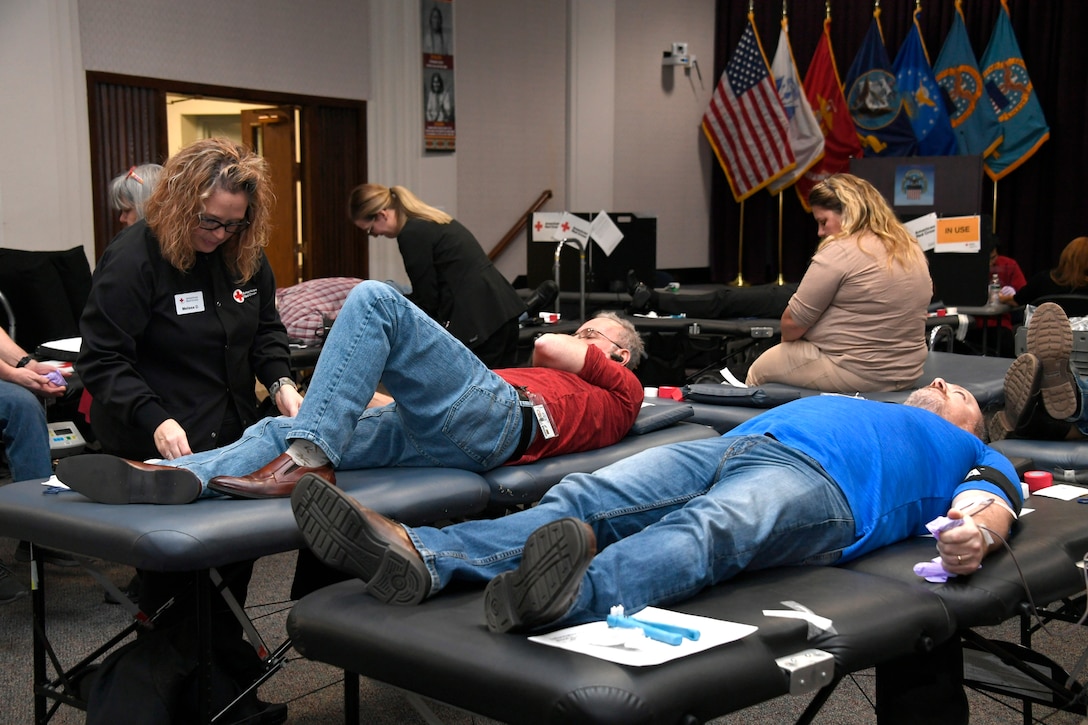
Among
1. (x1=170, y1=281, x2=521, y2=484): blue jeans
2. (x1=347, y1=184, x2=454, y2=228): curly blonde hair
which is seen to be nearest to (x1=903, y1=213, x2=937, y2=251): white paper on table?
(x1=347, y1=184, x2=454, y2=228): curly blonde hair

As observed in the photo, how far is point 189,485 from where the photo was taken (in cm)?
203

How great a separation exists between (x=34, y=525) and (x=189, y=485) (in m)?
0.28

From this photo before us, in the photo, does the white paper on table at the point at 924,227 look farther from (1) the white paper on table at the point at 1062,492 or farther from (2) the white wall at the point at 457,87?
(2) the white wall at the point at 457,87

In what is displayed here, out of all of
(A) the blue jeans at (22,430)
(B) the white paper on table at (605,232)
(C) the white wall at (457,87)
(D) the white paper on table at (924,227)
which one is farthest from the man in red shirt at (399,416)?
(C) the white wall at (457,87)

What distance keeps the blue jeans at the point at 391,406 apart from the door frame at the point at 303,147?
447 cm

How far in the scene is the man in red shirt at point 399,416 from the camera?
2049mm

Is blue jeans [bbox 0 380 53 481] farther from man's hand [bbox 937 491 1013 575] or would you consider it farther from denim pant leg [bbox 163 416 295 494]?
man's hand [bbox 937 491 1013 575]

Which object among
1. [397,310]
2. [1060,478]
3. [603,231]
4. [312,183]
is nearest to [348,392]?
[397,310]

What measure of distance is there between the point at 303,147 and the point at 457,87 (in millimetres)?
1395

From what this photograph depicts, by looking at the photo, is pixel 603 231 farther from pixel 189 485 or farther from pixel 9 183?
pixel 189 485

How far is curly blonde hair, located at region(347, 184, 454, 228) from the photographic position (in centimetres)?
463

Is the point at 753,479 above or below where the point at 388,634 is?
above

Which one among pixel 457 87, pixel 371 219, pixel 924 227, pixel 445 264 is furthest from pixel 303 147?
pixel 924 227

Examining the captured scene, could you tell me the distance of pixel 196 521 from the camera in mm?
1867
